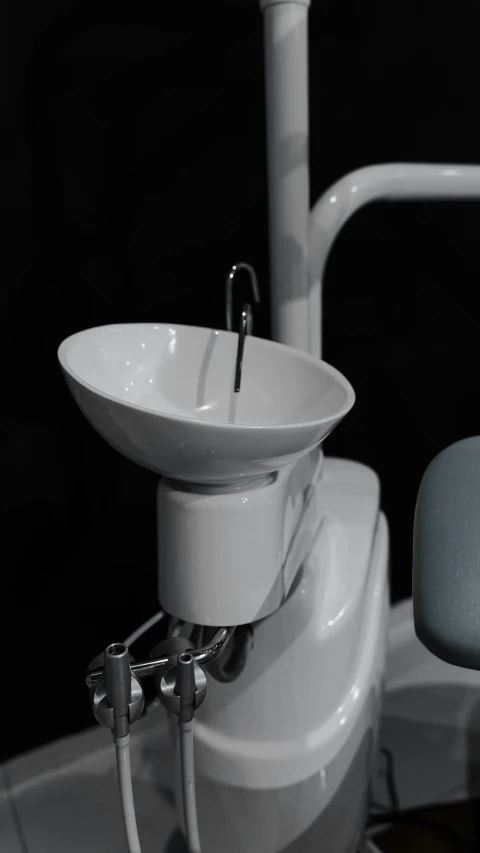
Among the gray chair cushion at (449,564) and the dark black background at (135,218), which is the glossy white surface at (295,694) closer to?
the gray chair cushion at (449,564)

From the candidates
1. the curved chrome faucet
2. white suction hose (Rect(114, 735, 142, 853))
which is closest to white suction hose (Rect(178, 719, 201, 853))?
white suction hose (Rect(114, 735, 142, 853))

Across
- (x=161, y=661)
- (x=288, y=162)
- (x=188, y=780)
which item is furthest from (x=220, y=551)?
(x=288, y=162)

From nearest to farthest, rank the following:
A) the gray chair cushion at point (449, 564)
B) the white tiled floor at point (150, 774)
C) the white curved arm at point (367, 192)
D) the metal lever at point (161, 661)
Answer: the gray chair cushion at point (449, 564) < the metal lever at point (161, 661) < the white curved arm at point (367, 192) < the white tiled floor at point (150, 774)

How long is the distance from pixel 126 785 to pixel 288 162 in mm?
797

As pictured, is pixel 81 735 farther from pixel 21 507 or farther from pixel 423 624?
pixel 423 624

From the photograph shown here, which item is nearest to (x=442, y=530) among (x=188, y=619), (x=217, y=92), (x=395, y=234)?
(x=188, y=619)

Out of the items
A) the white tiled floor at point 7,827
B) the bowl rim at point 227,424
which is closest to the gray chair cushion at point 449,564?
the bowl rim at point 227,424

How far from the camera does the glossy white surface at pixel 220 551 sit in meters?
0.83

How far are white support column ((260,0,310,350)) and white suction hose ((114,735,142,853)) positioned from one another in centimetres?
59

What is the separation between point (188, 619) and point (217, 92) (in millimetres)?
970

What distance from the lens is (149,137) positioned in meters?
1.32

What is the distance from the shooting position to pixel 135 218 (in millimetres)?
1340

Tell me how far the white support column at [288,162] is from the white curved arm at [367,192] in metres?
0.03

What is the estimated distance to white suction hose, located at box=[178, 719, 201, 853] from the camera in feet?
2.81
